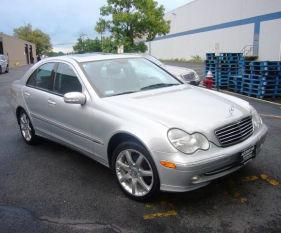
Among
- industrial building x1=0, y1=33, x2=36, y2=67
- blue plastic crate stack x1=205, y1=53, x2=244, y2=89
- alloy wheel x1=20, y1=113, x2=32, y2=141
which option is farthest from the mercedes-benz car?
industrial building x1=0, y1=33, x2=36, y2=67

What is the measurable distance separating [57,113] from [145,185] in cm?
184

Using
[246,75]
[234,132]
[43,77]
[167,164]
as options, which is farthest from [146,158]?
[246,75]

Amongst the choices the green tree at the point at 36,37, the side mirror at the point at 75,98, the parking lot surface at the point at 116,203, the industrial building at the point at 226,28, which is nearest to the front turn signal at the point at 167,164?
the parking lot surface at the point at 116,203

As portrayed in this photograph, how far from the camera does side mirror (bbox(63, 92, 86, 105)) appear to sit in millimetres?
4258

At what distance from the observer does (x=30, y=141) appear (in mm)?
6090

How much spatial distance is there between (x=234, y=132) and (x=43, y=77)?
10.3 ft

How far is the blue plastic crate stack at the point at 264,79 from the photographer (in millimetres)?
10883

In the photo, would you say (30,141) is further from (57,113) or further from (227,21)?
(227,21)

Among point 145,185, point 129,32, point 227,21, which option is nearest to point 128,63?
point 145,185

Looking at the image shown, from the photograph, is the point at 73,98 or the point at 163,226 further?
the point at 73,98

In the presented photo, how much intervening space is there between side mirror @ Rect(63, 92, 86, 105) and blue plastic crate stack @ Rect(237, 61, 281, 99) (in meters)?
7.99

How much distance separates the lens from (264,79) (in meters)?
10.9

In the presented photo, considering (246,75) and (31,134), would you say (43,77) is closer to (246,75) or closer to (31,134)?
(31,134)

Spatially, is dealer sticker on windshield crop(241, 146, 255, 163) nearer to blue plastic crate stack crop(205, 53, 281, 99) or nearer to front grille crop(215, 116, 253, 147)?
front grille crop(215, 116, 253, 147)
